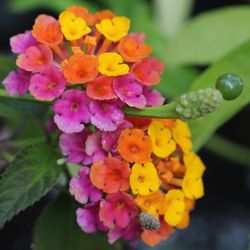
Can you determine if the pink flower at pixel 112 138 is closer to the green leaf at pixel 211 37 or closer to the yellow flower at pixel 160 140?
the yellow flower at pixel 160 140

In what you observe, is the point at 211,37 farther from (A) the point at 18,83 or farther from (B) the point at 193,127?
(A) the point at 18,83

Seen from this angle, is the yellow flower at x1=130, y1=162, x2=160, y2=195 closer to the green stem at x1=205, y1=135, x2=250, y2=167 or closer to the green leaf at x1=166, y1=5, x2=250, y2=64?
the green leaf at x1=166, y1=5, x2=250, y2=64

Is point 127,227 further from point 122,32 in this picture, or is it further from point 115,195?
point 122,32

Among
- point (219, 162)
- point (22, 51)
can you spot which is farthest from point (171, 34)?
point (22, 51)

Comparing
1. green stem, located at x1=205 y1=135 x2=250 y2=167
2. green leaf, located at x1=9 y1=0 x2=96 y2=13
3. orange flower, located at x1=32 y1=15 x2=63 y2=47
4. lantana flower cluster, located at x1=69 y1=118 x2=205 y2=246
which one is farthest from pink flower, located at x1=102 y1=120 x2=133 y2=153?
green leaf, located at x1=9 y1=0 x2=96 y2=13

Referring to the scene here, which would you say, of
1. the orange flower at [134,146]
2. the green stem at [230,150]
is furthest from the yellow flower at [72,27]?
the green stem at [230,150]

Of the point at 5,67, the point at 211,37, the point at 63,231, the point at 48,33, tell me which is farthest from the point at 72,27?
the point at 211,37
